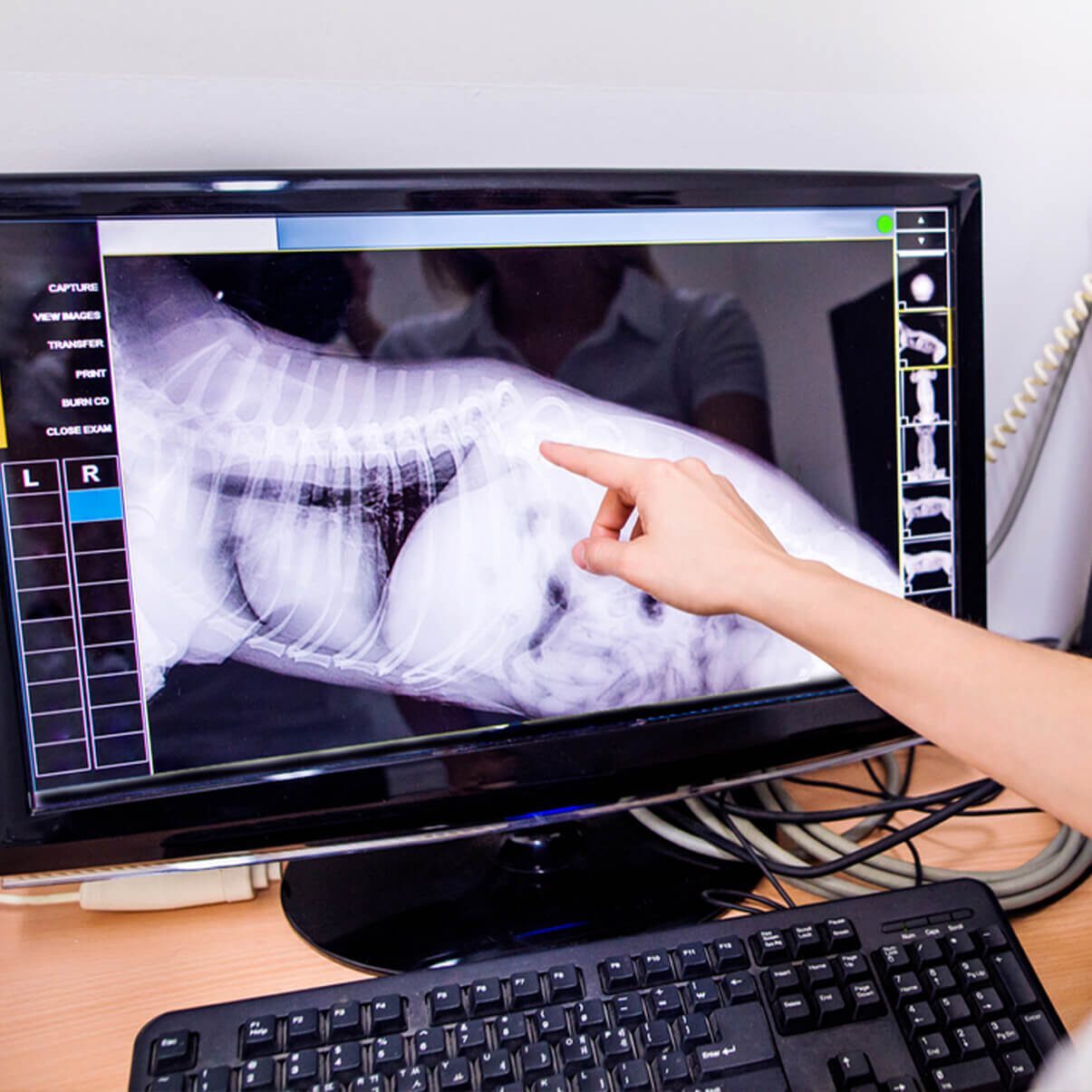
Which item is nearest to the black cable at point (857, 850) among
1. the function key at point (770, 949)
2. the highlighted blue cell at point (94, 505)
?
the function key at point (770, 949)

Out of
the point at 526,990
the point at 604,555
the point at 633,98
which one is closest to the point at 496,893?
the point at 526,990

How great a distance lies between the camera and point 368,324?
1.79 ft

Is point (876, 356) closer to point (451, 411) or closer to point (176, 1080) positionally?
point (451, 411)

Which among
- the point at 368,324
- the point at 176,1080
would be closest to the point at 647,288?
the point at 368,324

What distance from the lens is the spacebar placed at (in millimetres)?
459

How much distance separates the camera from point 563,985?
492mm

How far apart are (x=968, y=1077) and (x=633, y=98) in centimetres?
63

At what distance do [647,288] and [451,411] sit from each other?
139 mm

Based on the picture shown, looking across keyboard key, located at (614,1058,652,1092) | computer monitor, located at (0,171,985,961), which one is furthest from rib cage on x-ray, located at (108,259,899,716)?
keyboard key, located at (614,1058,652,1092)

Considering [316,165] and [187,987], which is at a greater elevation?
[316,165]

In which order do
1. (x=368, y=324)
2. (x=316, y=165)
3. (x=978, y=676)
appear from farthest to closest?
(x=316, y=165), (x=368, y=324), (x=978, y=676)

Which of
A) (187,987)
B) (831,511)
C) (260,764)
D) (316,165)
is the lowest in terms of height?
(187,987)

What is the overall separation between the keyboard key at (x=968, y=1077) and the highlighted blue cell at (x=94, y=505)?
1.63 ft

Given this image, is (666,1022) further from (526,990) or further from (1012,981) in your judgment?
(1012,981)
